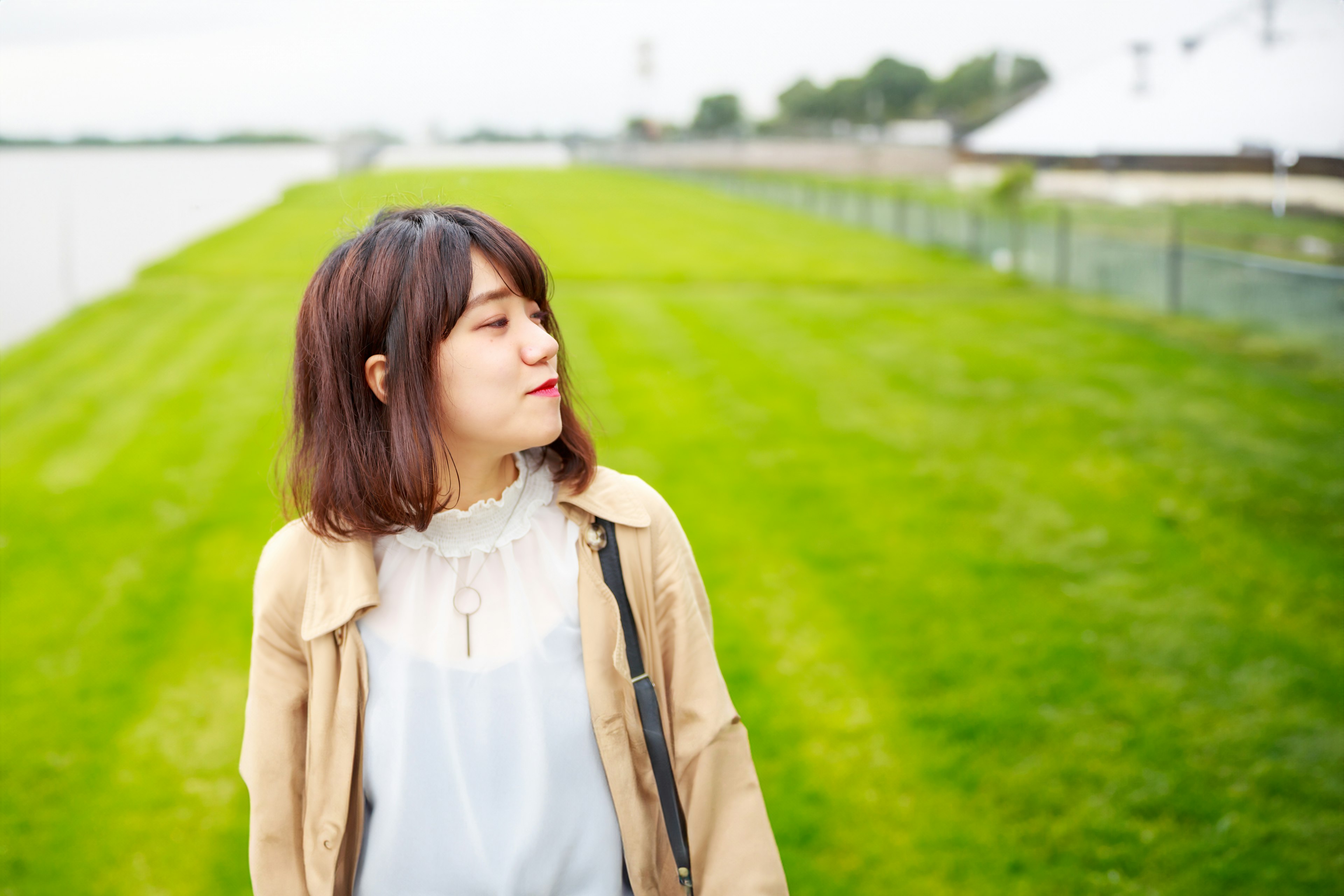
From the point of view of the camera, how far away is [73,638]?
18.9 feet

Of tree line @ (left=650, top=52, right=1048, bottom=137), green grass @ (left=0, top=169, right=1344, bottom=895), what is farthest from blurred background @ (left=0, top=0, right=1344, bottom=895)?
tree line @ (left=650, top=52, right=1048, bottom=137)

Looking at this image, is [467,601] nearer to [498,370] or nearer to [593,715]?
[593,715]

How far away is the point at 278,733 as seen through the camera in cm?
195

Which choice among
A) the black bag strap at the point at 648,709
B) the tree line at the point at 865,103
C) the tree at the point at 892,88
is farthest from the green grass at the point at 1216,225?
the tree at the point at 892,88

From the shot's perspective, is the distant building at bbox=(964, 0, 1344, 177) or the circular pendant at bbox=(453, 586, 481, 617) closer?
the circular pendant at bbox=(453, 586, 481, 617)

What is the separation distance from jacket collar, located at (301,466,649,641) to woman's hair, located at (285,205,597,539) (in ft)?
0.14

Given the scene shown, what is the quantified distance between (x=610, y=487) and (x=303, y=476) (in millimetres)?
584

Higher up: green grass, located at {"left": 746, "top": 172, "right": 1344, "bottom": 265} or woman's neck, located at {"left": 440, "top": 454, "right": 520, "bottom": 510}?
green grass, located at {"left": 746, "top": 172, "right": 1344, "bottom": 265}

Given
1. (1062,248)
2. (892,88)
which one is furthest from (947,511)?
(892,88)

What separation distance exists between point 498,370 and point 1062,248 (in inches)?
563

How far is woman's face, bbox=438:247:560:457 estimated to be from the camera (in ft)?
6.26

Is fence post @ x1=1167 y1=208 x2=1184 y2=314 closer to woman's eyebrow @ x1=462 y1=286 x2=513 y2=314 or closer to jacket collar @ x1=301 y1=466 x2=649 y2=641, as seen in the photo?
jacket collar @ x1=301 y1=466 x2=649 y2=641

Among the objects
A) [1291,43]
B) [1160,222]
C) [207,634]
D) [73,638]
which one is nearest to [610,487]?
[207,634]

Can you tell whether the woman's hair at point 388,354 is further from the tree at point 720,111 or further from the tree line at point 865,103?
the tree at point 720,111
